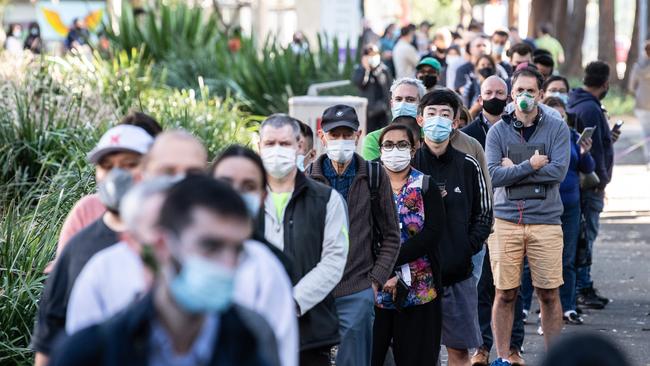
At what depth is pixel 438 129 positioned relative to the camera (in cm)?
873

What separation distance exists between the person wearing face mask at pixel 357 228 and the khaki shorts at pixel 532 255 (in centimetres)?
231

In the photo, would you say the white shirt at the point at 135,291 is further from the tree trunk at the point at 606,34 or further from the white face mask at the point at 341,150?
the tree trunk at the point at 606,34

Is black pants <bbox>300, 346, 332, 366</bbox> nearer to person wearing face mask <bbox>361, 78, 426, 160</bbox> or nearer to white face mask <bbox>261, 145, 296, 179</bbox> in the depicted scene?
white face mask <bbox>261, 145, 296, 179</bbox>

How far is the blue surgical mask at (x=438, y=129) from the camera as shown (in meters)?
8.73

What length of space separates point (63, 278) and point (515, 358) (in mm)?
5383

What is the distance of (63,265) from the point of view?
4965 millimetres

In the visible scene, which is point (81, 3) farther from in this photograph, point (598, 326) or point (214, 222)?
point (214, 222)

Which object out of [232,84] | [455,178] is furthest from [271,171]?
[232,84]

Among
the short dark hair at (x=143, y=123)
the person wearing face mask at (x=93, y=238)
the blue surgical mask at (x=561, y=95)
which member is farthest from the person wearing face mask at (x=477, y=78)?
the person wearing face mask at (x=93, y=238)

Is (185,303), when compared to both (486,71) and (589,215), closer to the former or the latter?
(589,215)

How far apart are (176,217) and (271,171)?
308cm

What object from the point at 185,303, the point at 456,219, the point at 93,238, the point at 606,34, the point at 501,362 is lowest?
the point at 606,34

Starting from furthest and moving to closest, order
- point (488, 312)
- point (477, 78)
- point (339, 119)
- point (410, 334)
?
point (477, 78)
point (488, 312)
point (410, 334)
point (339, 119)

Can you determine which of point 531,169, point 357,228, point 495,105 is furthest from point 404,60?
point 357,228
